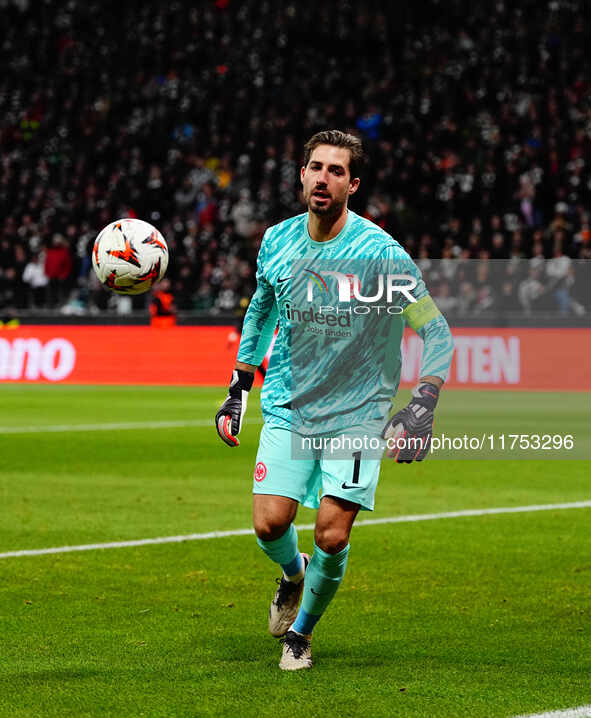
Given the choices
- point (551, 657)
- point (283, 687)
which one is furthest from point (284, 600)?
point (551, 657)

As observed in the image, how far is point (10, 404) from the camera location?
19.7m

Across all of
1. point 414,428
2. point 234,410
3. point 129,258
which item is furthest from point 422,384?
point 129,258

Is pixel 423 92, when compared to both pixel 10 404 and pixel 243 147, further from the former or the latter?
pixel 10 404

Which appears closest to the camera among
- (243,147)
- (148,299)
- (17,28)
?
(148,299)

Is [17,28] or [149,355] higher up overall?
[17,28]

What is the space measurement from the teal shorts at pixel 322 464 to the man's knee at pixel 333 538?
14 centimetres

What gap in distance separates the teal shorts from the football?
1.40 metres

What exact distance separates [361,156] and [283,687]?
7.50 ft

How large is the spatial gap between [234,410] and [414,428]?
891mm

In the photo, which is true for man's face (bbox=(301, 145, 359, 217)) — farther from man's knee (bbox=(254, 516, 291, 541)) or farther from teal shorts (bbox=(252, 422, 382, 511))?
man's knee (bbox=(254, 516, 291, 541))

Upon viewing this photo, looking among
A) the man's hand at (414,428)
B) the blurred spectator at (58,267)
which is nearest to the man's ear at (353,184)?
the man's hand at (414,428)

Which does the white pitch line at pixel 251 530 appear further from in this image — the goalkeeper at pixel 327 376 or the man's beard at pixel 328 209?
the man's beard at pixel 328 209

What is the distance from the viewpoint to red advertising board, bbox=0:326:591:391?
20.8 m

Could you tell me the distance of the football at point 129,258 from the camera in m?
6.82
